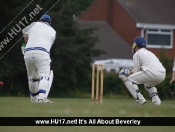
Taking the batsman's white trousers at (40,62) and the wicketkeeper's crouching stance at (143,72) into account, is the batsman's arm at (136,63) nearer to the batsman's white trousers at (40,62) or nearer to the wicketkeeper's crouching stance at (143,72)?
the wicketkeeper's crouching stance at (143,72)

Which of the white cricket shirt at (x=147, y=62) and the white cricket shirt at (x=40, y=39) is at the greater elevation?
the white cricket shirt at (x=40, y=39)

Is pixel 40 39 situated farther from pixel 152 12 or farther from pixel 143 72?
pixel 152 12

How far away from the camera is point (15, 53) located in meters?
33.3

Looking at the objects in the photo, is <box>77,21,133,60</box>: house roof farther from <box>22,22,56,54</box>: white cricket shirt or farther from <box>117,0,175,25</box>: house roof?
<box>22,22,56,54</box>: white cricket shirt

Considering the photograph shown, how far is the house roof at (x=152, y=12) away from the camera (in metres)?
53.6

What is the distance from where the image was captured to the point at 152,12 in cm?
5488

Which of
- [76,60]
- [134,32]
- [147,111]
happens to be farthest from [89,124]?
[134,32]

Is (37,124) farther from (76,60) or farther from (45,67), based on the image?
(76,60)

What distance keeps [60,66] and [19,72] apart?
2746 mm

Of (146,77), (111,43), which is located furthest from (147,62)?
(111,43)

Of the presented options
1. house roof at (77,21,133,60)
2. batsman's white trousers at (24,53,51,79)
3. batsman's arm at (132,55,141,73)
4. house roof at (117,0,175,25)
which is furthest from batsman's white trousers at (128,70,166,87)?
house roof at (117,0,175,25)

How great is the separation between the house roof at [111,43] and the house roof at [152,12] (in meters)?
2.21

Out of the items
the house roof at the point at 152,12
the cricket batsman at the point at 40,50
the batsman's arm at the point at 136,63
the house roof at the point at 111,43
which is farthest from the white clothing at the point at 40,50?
the house roof at the point at 152,12

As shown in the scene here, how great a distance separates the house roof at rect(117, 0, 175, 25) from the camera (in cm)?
5364
